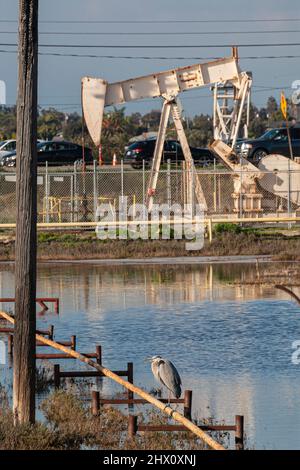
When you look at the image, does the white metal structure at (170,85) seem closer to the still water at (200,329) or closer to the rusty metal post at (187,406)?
the still water at (200,329)

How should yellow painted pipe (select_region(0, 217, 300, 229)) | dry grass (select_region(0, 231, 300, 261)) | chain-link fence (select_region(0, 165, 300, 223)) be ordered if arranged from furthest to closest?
chain-link fence (select_region(0, 165, 300, 223)), yellow painted pipe (select_region(0, 217, 300, 229)), dry grass (select_region(0, 231, 300, 261))

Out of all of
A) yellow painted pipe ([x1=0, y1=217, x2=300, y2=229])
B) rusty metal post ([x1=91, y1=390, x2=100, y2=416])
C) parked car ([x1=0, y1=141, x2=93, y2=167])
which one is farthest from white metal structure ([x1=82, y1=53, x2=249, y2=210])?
rusty metal post ([x1=91, y1=390, x2=100, y2=416])

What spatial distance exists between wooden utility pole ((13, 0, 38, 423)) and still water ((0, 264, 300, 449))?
2493 millimetres

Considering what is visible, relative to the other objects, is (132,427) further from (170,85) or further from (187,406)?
(170,85)

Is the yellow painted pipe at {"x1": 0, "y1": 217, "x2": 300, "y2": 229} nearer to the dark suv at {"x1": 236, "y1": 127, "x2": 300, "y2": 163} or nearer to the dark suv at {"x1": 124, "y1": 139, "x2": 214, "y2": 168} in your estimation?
the dark suv at {"x1": 236, "y1": 127, "x2": 300, "y2": 163}

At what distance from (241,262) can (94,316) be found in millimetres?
12227

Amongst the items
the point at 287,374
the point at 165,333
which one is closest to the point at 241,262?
the point at 165,333

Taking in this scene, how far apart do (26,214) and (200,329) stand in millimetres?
10199

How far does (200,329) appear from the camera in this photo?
75.9 feet

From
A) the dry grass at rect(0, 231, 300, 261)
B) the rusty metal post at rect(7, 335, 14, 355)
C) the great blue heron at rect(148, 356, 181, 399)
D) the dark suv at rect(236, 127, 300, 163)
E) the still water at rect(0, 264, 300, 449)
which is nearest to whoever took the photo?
the great blue heron at rect(148, 356, 181, 399)

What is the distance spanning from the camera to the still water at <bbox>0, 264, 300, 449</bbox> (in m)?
16.1

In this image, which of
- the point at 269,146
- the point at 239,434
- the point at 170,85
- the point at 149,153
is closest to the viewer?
the point at 239,434

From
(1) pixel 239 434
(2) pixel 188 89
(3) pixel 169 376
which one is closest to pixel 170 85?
(2) pixel 188 89

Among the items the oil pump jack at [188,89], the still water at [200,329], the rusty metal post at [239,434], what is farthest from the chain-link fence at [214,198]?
the rusty metal post at [239,434]
